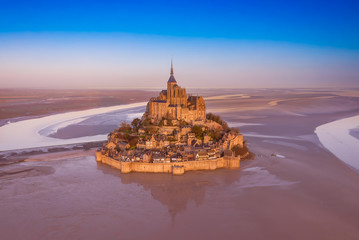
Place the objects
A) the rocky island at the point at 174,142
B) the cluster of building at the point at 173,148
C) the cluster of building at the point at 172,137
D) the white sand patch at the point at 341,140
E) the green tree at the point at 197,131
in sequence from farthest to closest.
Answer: the green tree at the point at 197,131, the white sand patch at the point at 341,140, the cluster of building at the point at 172,137, the cluster of building at the point at 173,148, the rocky island at the point at 174,142

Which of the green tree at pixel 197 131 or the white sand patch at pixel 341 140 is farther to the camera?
the green tree at pixel 197 131

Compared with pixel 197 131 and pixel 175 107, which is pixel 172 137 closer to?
pixel 197 131

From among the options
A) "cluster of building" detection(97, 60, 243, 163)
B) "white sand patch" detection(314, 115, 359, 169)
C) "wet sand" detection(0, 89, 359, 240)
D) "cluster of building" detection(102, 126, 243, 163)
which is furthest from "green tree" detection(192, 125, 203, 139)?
"white sand patch" detection(314, 115, 359, 169)

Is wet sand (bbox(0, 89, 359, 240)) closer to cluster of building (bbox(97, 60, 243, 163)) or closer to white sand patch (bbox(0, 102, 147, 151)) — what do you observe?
cluster of building (bbox(97, 60, 243, 163))

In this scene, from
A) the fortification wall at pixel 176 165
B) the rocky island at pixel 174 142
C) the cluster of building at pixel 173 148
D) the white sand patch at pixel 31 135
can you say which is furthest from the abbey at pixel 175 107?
the fortification wall at pixel 176 165

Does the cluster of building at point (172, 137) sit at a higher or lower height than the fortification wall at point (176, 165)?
higher

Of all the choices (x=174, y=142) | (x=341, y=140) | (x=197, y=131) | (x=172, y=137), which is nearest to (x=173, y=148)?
(x=174, y=142)

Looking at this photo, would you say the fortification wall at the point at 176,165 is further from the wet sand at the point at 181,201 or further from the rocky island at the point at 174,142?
the wet sand at the point at 181,201
